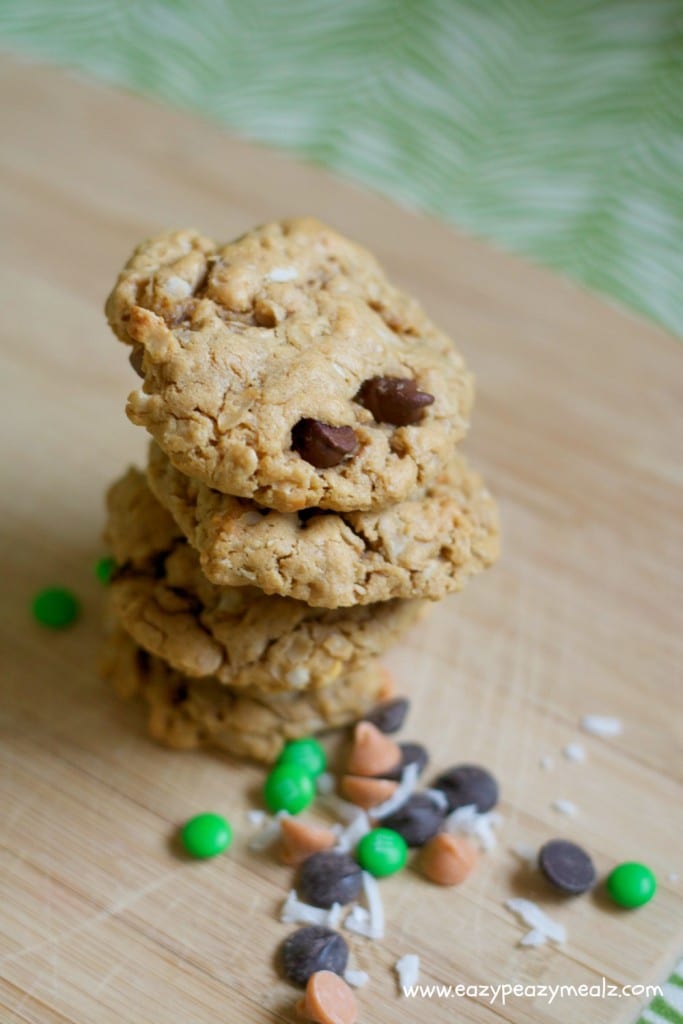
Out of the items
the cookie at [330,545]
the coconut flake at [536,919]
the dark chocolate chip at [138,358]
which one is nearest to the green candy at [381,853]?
the coconut flake at [536,919]

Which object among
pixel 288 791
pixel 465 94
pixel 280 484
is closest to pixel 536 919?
pixel 288 791

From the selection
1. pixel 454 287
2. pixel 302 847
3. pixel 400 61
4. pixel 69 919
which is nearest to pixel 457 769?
pixel 302 847

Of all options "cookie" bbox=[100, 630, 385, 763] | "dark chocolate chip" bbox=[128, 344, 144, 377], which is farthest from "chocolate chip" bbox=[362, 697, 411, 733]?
"dark chocolate chip" bbox=[128, 344, 144, 377]

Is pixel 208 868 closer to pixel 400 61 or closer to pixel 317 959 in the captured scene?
pixel 317 959

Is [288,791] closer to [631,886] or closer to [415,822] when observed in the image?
[415,822]

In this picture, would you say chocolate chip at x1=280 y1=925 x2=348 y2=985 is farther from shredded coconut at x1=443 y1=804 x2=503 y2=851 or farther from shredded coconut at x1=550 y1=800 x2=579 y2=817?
shredded coconut at x1=550 y1=800 x2=579 y2=817
